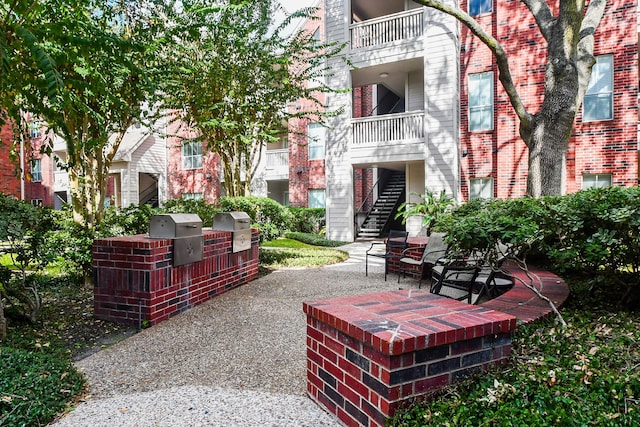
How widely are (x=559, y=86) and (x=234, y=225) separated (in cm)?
581

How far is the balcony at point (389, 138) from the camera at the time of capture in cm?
1290

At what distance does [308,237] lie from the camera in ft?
45.8

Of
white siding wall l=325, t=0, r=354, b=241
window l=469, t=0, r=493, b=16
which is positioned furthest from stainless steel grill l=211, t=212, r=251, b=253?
window l=469, t=0, r=493, b=16

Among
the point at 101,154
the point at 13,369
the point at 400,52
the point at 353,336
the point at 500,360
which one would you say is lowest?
the point at 13,369

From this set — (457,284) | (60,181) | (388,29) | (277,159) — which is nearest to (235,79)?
(388,29)

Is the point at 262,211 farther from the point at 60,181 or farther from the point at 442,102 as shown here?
the point at 60,181

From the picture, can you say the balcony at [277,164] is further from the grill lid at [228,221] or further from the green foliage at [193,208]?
the grill lid at [228,221]

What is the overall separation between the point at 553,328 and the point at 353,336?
176cm

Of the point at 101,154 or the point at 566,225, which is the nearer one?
the point at 566,225

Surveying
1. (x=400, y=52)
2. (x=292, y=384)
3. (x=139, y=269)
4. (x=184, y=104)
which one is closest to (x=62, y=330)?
(x=139, y=269)

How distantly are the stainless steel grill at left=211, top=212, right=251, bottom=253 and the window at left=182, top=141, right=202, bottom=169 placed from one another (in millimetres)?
16395

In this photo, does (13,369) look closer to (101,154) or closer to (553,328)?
(553,328)

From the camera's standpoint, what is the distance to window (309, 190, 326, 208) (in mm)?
18438

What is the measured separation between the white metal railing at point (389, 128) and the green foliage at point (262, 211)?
160 inches
